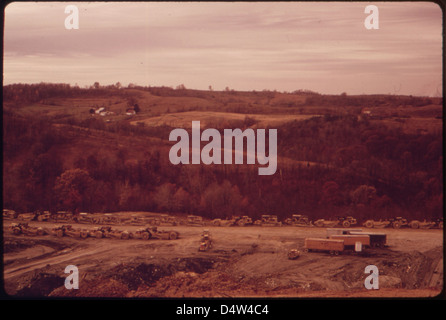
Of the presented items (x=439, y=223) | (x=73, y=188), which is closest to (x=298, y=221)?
(x=439, y=223)

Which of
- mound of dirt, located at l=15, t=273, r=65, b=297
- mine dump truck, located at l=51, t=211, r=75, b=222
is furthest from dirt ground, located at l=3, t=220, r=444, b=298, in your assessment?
mine dump truck, located at l=51, t=211, r=75, b=222

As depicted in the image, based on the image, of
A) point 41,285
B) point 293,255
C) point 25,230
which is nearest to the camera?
point 41,285

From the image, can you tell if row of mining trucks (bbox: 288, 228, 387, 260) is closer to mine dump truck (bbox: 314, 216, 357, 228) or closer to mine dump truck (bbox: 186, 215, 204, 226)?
mine dump truck (bbox: 314, 216, 357, 228)

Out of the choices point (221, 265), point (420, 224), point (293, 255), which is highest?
point (420, 224)

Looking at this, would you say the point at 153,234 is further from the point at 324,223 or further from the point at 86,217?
the point at 324,223

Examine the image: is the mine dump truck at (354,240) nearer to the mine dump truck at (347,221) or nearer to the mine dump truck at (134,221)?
the mine dump truck at (347,221)

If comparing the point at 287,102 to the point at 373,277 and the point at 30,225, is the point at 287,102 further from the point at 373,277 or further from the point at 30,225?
the point at 30,225
